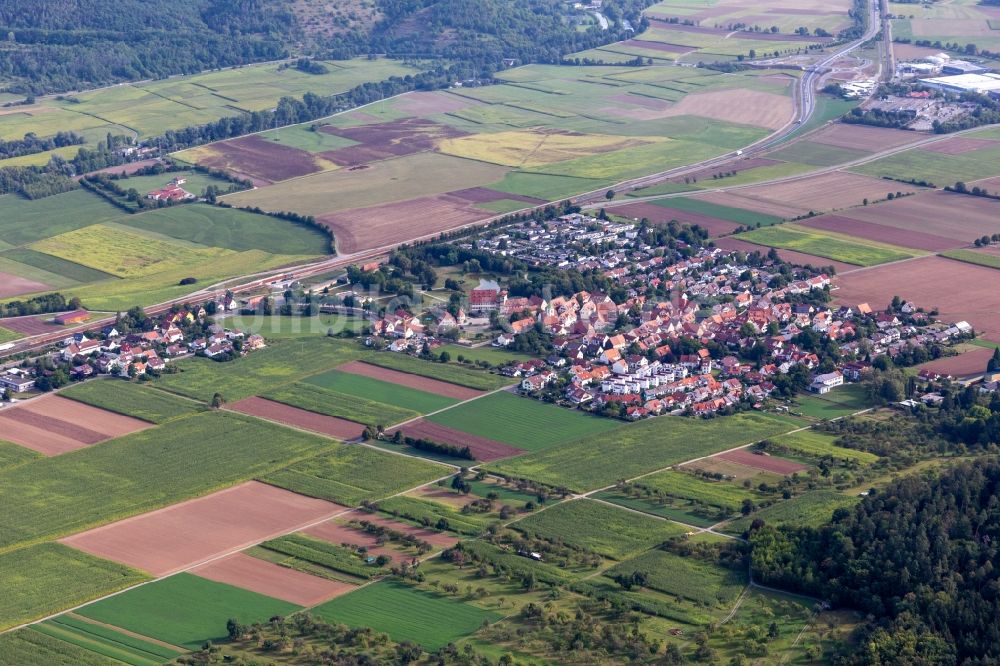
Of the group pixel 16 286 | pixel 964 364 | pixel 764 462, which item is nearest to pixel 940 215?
pixel 964 364

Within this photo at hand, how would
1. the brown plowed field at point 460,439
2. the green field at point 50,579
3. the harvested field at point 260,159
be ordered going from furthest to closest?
the harvested field at point 260,159, the brown plowed field at point 460,439, the green field at point 50,579

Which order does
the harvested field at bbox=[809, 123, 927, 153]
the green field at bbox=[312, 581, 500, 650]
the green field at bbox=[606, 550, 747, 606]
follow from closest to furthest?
1. the green field at bbox=[312, 581, 500, 650]
2. the green field at bbox=[606, 550, 747, 606]
3. the harvested field at bbox=[809, 123, 927, 153]

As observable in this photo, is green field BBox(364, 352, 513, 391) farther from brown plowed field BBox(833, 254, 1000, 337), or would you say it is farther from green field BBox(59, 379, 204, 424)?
brown plowed field BBox(833, 254, 1000, 337)

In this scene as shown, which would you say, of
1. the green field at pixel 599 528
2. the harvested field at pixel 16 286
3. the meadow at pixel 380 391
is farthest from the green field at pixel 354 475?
the harvested field at pixel 16 286

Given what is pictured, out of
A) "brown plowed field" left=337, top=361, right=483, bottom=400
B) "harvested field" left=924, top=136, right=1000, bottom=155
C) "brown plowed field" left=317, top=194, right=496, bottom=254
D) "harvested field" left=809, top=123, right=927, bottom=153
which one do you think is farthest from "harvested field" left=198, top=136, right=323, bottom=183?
"harvested field" left=924, top=136, right=1000, bottom=155

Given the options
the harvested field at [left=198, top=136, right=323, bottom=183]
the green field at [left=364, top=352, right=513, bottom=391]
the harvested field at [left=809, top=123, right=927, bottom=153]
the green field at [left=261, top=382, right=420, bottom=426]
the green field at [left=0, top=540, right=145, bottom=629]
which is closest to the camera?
the green field at [left=0, top=540, right=145, bottom=629]

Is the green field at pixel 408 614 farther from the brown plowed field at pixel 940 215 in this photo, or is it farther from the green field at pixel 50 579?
the brown plowed field at pixel 940 215

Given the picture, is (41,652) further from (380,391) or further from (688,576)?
(380,391)
